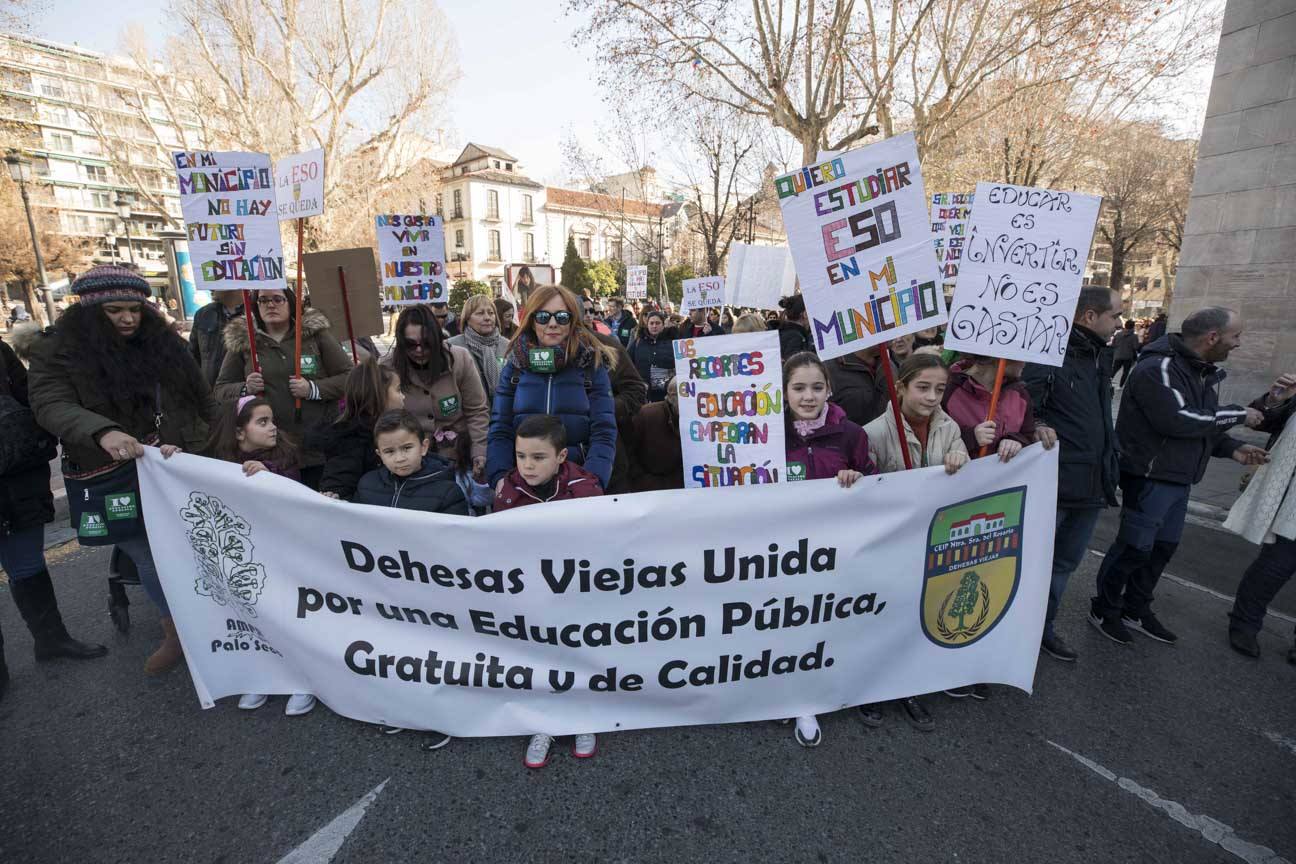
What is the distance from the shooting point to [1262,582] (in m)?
3.32

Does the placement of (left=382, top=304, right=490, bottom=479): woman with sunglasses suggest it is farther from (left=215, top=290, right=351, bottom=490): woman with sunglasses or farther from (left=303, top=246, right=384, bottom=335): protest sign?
(left=303, top=246, right=384, bottom=335): protest sign

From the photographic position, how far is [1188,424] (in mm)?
3145

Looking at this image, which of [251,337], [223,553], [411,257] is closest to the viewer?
[223,553]

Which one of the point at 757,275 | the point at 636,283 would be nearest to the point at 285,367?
the point at 757,275

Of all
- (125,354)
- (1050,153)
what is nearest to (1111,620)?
(125,354)

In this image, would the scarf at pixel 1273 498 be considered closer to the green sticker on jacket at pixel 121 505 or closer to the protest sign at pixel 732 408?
the protest sign at pixel 732 408

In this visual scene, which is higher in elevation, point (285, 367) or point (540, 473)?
point (285, 367)

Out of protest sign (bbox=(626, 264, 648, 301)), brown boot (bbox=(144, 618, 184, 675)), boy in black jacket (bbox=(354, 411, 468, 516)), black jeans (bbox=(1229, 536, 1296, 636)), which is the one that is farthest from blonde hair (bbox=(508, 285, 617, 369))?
protest sign (bbox=(626, 264, 648, 301))

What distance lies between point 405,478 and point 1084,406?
3294 mm

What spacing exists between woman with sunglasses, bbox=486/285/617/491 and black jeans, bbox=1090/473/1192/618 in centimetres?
282

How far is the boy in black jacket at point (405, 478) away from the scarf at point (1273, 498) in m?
4.15

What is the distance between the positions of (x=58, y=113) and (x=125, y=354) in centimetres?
7636

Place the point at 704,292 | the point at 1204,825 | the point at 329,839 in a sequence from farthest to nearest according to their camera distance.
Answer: the point at 704,292
the point at 1204,825
the point at 329,839

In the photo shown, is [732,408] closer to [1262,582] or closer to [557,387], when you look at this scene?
[557,387]
